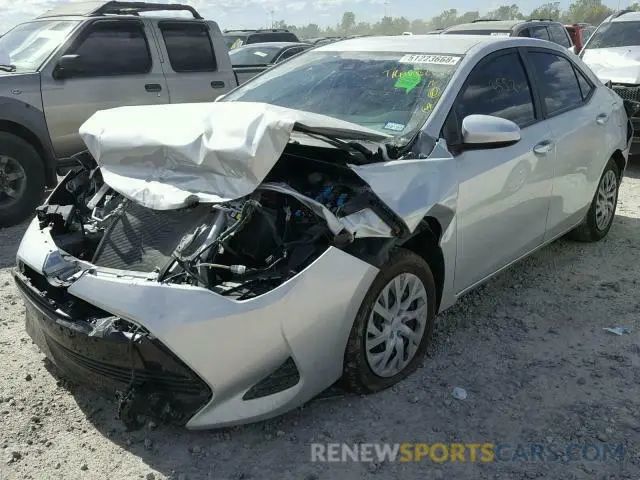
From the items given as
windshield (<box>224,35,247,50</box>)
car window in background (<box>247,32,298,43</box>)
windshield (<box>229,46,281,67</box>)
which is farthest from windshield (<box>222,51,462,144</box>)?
car window in background (<box>247,32,298,43</box>)

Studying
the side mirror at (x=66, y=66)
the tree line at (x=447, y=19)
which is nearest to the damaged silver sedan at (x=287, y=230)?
the side mirror at (x=66, y=66)

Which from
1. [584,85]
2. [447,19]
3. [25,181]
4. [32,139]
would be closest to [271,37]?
[32,139]

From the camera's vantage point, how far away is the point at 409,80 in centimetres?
375

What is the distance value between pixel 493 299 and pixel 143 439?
2.66m

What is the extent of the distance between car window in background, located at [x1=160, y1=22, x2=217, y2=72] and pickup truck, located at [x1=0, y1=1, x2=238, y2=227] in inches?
0.5

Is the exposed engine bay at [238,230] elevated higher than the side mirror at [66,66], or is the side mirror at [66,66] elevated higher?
the side mirror at [66,66]

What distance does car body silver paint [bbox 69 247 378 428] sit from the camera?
2.54 meters

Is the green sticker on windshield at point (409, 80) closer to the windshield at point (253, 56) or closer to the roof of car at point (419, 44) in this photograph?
the roof of car at point (419, 44)

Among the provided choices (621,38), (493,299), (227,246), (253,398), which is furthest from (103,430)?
(621,38)

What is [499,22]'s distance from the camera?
42.0 ft

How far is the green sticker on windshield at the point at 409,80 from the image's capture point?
3.71 meters

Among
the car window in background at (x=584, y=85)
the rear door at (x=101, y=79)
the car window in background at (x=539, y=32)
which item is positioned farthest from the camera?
the car window in background at (x=539, y=32)

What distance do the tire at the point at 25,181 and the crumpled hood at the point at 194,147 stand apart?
3250 millimetres

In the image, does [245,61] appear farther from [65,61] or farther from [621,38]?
[621,38]
